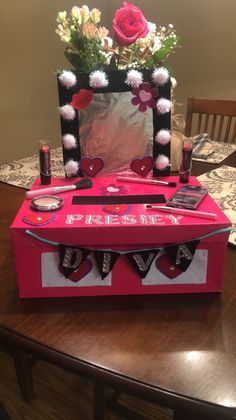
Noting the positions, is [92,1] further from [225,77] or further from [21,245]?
[21,245]

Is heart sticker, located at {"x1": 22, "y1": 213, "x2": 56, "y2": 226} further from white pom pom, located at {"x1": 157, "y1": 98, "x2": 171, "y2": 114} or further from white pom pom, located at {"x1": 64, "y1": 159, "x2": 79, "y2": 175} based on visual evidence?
white pom pom, located at {"x1": 157, "y1": 98, "x2": 171, "y2": 114}

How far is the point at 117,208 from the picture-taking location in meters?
0.77

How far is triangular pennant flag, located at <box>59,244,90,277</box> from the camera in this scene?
0.69m

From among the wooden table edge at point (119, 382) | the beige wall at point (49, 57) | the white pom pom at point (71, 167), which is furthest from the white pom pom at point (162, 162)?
the beige wall at point (49, 57)

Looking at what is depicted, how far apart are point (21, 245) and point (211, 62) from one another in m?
2.44

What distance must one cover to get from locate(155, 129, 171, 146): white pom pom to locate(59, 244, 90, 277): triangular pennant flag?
0.45 meters

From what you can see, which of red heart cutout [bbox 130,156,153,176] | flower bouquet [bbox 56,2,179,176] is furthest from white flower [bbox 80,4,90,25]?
red heart cutout [bbox 130,156,153,176]

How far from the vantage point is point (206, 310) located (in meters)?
0.69

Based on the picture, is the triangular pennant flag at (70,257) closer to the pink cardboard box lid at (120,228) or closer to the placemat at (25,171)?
the pink cardboard box lid at (120,228)

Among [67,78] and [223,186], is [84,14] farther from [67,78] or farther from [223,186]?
[223,186]

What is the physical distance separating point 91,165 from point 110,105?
0.57ft

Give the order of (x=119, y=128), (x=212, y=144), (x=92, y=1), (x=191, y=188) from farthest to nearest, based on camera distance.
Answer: (x=92, y=1) < (x=212, y=144) < (x=119, y=128) < (x=191, y=188)

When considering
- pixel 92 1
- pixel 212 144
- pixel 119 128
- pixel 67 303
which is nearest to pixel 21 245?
pixel 67 303

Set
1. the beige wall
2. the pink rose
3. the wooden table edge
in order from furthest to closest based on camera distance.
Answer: the beige wall → the pink rose → the wooden table edge
